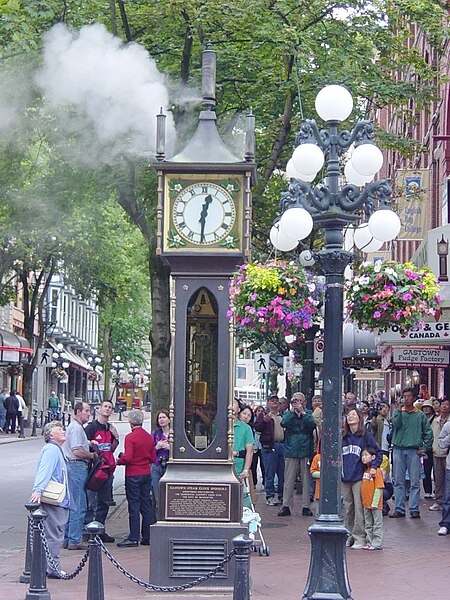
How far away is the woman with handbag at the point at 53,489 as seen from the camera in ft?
33.8

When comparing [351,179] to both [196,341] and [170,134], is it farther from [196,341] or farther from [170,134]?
[170,134]

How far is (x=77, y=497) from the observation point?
1280cm

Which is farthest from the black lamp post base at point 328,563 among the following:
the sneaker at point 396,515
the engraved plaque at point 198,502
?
the sneaker at point 396,515

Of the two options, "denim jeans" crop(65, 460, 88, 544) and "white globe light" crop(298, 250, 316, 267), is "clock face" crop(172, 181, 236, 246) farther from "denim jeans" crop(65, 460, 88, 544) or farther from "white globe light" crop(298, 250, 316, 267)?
"denim jeans" crop(65, 460, 88, 544)

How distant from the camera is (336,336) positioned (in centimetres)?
894

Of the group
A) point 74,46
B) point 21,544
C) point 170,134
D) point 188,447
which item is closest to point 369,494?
point 188,447

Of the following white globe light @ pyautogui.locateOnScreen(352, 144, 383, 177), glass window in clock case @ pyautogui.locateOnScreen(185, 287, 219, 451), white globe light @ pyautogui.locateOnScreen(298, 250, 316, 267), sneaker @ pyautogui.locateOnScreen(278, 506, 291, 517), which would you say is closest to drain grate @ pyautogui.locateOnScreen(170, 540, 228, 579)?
glass window in clock case @ pyautogui.locateOnScreen(185, 287, 219, 451)

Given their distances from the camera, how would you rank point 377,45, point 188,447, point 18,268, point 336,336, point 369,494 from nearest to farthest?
point 336,336
point 188,447
point 369,494
point 377,45
point 18,268

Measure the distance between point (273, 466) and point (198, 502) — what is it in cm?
843

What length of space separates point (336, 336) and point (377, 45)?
9.69m

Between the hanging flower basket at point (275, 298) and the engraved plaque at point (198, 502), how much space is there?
1.72 metres

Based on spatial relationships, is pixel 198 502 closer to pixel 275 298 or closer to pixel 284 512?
pixel 275 298

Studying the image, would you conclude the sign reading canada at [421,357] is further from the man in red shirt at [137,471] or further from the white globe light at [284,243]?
the white globe light at [284,243]

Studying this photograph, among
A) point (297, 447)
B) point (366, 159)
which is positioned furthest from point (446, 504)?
point (366, 159)
